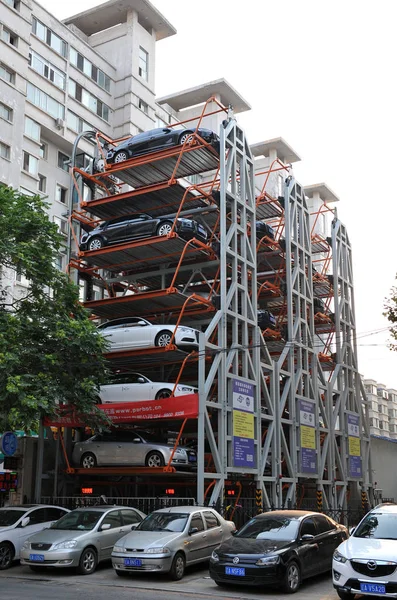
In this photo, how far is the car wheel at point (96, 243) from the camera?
86.0ft

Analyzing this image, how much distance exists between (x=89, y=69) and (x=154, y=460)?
26421 millimetres

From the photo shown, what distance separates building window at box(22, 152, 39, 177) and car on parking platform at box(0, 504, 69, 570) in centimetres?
2000

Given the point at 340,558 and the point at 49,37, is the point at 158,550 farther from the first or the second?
the point at 49,37

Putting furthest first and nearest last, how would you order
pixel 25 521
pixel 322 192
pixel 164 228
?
pixel 322 192, pixel 164 228, pixel 25 521

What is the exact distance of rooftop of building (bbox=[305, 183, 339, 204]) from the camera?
208 feet

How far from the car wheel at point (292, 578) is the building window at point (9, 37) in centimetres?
2751

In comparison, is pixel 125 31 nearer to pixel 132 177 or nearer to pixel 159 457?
pixel 132 177

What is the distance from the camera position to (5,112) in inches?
1213

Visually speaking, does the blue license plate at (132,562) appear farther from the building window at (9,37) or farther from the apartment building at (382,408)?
the apartment building at (382,408)

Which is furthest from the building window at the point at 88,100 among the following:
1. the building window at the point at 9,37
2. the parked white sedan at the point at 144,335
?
the parked white sedan at the point at 144,335

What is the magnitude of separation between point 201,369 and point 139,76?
25.4 metres

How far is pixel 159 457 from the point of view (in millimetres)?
20594

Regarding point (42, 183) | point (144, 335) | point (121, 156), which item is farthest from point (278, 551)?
point (42, 183)

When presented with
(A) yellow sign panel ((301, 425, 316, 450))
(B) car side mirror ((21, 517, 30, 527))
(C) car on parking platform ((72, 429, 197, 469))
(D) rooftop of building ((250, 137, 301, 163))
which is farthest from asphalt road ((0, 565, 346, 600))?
(D) rooftop of building ((250, 137, 301, 163))
